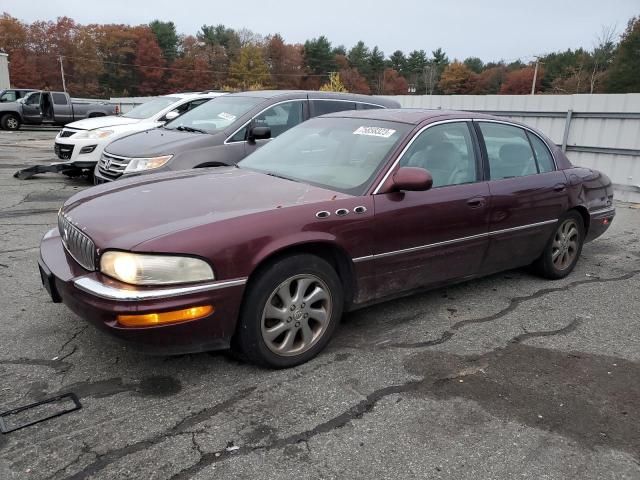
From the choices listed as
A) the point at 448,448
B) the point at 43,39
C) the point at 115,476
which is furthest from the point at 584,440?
the point at 43,39

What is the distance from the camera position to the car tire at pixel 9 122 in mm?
21922

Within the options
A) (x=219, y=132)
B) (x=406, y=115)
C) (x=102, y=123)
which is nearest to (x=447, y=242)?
(x=406, y=115)

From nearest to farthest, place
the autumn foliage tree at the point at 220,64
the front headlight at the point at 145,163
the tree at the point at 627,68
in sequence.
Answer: the front headlight at the point at 145,163 < the tree at the point at 627,68 < the autumn foliage tree at the point at 220,64

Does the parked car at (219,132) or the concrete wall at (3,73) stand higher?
the concrete wall at (3,73)

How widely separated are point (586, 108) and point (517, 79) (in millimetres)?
79944

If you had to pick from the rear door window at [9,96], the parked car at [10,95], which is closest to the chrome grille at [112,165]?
the parked car at [10,95]

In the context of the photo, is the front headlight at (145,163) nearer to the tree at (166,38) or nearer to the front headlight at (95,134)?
the front headlight at (95,134)

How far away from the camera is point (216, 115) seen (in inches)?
286

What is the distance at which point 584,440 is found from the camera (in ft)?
8.78

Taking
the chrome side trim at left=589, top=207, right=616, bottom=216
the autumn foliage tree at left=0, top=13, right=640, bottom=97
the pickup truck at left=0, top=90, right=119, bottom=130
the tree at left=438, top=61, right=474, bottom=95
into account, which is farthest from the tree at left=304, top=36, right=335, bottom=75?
the chrome side trim at left=589, top=207, right=616, bottom=216

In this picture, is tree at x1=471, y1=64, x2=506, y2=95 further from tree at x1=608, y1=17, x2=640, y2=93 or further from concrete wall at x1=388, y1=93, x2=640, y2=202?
concrete wall at x1=388, y1=93, x2=640, y2=202

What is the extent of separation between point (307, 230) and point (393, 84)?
312 ft

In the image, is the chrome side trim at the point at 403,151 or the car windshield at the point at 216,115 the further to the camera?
the car windshield at the point at 216,115

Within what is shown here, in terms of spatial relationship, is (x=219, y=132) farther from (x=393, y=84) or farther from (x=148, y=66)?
(x=393, y=84)
